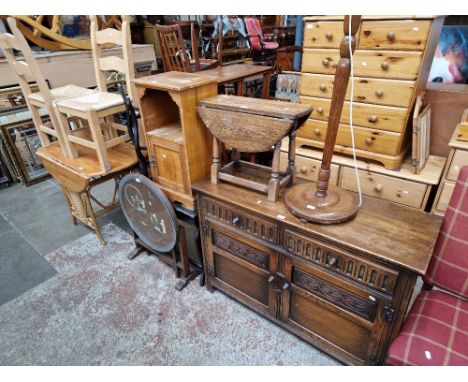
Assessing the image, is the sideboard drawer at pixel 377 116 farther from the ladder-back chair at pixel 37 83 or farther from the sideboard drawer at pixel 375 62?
the ladder-back chair at pixel 37 83

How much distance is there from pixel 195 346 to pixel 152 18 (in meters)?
5.07

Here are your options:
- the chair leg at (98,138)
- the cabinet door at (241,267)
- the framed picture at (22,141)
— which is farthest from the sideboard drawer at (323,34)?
the framed picture at (22,141)

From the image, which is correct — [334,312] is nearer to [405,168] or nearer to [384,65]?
[405,168]

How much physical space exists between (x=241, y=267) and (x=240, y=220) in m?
0.32

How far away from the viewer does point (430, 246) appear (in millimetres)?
1132

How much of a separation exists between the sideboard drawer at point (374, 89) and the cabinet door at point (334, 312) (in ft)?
3.33

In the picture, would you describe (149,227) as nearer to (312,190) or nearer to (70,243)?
(70,243)

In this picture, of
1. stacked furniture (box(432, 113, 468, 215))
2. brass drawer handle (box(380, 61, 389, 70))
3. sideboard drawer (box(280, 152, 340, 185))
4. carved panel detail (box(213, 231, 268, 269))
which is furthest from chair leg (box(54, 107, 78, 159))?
stacked furniture (box(432, 113, 468, 215))

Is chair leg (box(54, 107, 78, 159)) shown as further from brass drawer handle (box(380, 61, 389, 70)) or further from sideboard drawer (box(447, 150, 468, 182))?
sideboard drawer (box(447, 150, 468, 182))

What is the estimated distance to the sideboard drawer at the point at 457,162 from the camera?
64.0 inches

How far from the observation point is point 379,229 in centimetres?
123

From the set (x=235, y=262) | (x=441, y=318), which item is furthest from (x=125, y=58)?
(x=441, y=318)

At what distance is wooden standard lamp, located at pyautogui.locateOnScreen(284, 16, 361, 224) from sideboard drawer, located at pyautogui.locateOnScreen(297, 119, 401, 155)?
23.3 inches

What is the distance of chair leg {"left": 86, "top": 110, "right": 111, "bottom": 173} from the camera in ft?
6.28
